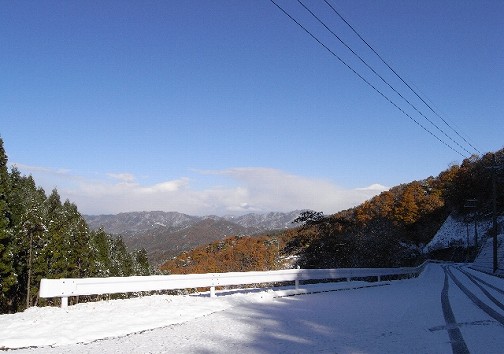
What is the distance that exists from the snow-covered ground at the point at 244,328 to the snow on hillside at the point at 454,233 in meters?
87.3

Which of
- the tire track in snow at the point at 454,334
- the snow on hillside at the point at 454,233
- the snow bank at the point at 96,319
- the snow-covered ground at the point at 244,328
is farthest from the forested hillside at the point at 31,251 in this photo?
the snow on hillside at the point at 454,233

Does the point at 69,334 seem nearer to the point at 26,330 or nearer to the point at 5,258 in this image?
the point at 26,330

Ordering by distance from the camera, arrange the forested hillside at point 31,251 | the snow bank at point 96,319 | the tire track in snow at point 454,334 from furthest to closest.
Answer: the forested hillside at point 31,251
the snow bank at point 96,319
the tire track in snow at point 454,334

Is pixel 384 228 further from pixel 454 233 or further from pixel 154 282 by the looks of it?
pixel 454 233

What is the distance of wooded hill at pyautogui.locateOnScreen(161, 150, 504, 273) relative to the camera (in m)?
31.2

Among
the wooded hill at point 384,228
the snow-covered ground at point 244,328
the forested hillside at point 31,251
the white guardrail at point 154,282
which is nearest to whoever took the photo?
the snow-covered ground at point 244,328

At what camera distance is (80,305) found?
9.19 meters

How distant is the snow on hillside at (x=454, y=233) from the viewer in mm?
88312

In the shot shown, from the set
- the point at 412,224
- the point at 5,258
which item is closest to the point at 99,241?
the point at 5,258

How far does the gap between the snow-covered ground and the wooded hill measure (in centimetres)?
1621

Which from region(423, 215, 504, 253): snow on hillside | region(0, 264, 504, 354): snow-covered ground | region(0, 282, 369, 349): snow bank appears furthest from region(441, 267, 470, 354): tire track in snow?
region(423, 215, 504, 253): snow on hillside

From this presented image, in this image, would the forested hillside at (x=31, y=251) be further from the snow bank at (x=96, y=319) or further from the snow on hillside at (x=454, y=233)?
the snow on hillside at (x=454, y=233)

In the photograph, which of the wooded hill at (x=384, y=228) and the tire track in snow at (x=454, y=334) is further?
the wooded hill at (x=384, y=228)

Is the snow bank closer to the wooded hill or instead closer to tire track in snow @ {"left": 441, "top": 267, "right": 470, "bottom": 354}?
tire track in snow @ {"left": 441, "top": 267, "right": 470, "bottom": 354}
